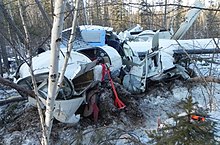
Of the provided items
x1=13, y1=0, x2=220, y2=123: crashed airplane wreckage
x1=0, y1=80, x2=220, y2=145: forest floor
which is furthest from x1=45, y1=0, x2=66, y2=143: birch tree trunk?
x1=0, y1=80, x2=220, y2=145: forest floor

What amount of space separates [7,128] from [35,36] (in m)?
2.79

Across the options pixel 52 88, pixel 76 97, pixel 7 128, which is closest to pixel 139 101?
pixel 76 97

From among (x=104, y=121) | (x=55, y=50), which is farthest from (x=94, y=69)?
(x=55, y=50)

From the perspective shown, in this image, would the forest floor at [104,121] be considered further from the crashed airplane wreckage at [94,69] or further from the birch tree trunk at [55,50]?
the birch tree trunk at [55,50]

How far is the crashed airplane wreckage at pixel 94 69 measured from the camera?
597cm

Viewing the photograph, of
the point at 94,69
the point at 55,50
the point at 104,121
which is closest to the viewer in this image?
the point at 55,50

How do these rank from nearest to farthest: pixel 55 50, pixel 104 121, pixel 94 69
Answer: pixel 55 50, pixel 104 121, pixel 94 69

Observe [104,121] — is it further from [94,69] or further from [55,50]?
[55,50]

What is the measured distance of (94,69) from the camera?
6.81 m

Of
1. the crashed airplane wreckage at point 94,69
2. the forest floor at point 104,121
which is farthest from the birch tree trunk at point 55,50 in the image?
the forest floor at point 104,121

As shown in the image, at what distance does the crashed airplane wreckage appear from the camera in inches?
235

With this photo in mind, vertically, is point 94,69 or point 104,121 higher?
point 94,69

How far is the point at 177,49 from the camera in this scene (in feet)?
35.9

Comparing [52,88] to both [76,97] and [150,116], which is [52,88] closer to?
[76,97]
